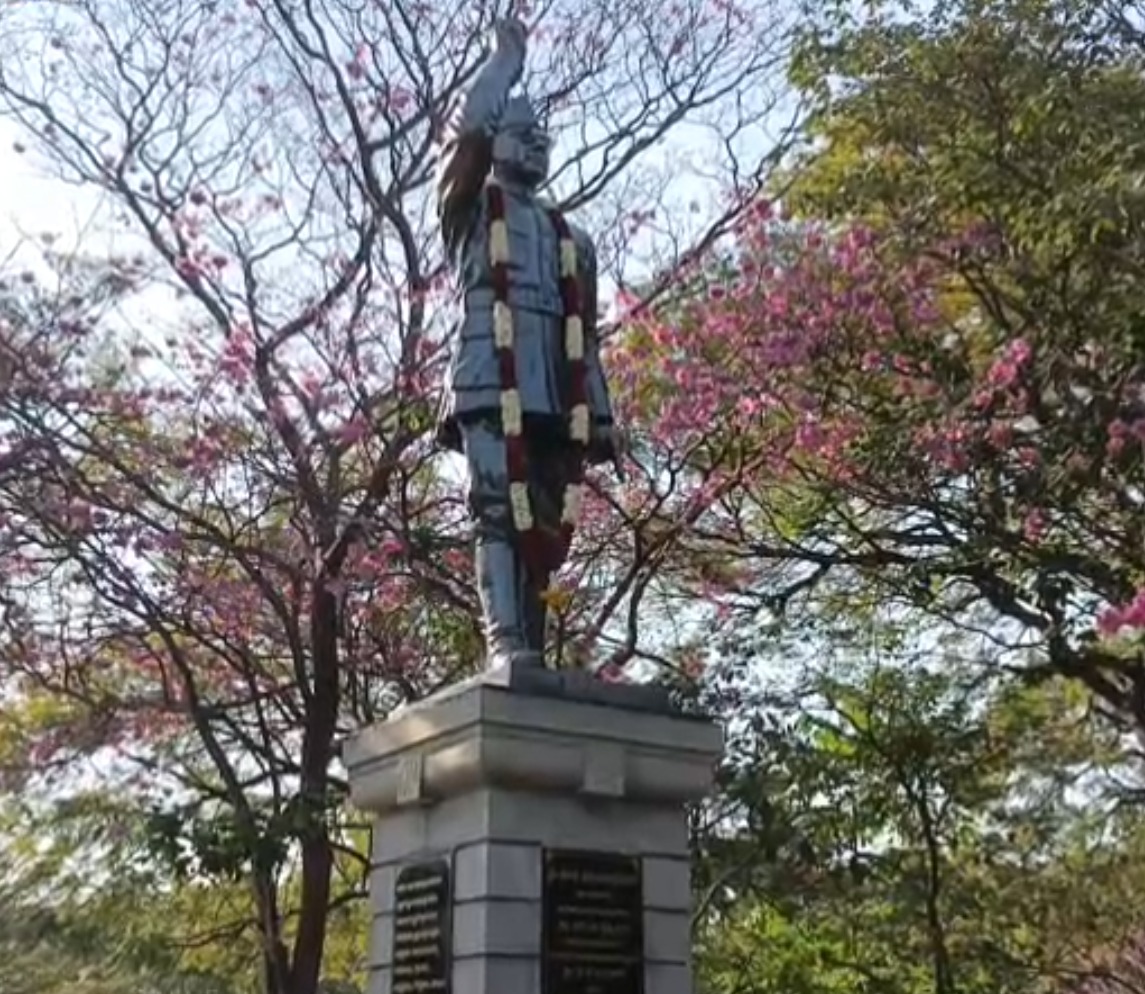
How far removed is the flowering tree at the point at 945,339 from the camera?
9.76m

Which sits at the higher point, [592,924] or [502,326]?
[502,326]

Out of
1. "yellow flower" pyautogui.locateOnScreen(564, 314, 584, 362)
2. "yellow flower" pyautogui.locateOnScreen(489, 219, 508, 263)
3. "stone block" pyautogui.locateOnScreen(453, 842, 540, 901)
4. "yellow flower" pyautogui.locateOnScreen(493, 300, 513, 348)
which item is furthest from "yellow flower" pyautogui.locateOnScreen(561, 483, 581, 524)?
"stone block" pyautogui.locateOnScreen(453, 842, 540, 901)

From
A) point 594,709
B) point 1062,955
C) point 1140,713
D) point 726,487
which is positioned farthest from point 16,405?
point 1062,955

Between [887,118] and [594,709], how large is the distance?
238 inches

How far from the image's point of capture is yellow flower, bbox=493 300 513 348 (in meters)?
5.96

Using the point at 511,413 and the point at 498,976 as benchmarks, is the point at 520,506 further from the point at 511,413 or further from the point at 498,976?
the point at 498,976

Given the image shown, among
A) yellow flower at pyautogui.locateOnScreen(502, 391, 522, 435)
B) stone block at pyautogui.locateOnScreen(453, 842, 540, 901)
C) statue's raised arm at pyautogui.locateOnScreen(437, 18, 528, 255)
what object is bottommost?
stone block at pyautogui.locateOnScreen(453, 842, 540, 901)

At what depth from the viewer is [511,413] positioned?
587 centimetres

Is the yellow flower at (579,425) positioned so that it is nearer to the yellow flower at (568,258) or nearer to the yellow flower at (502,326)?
the yellow flower at (502,326)

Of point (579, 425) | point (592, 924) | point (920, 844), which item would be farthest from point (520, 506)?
point (920, 844)

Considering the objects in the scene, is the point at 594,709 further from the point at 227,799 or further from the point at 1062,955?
the point at 1062,955

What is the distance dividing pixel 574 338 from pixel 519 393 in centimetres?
37

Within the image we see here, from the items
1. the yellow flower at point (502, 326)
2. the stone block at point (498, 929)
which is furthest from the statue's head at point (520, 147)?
the stone block at point (498, 929)

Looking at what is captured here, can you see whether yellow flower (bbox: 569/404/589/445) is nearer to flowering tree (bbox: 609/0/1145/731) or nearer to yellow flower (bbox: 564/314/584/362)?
yellow flower (bbox: 564/314/584/362)
